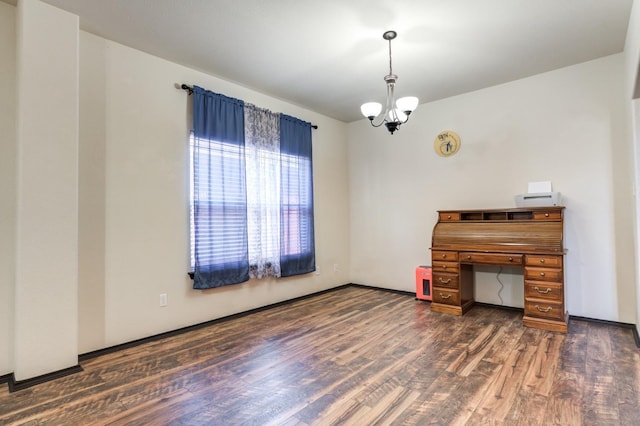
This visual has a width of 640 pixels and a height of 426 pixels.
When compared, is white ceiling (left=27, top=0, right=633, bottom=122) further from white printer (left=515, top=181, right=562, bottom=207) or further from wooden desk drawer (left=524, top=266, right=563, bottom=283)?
wooden desk drawer (left=524, top=266, right=563, bottom=283)

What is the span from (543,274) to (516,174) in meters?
1.26

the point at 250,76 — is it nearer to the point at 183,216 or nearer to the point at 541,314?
the point at 183,216

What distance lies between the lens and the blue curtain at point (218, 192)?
340cm

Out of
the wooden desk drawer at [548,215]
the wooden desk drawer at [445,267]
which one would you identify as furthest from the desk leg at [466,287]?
the wooden desk drawer at [548,215]

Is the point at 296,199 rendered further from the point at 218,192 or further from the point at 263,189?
the point at 218,192

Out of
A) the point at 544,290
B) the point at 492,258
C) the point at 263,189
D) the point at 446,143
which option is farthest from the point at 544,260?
the point at 263,189

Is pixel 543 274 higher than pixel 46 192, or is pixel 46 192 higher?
pixel 46 192

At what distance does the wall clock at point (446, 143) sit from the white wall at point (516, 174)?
0.08 metres

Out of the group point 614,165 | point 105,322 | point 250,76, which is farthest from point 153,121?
point 614,165

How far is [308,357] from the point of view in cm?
267

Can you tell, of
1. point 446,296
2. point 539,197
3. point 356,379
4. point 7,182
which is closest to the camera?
point 356,379

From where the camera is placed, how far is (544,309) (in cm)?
323

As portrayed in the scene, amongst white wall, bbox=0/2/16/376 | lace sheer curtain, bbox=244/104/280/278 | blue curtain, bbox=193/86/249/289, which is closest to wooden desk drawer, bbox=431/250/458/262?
lace sheer curtain, bbox=244/104/280/278

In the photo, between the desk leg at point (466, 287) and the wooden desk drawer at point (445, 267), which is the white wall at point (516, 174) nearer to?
the desk leg at point (466, 287)
